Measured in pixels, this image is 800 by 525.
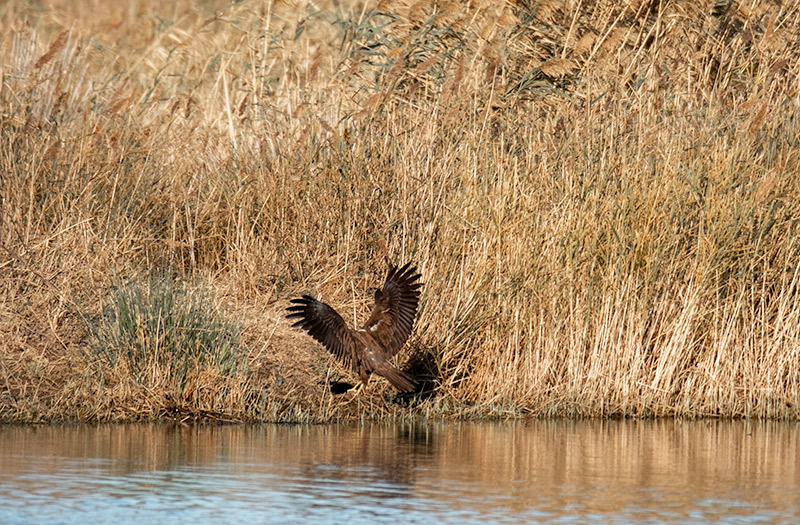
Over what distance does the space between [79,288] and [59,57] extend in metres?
3.46

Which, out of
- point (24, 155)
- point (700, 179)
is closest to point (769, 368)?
point (700, 179)

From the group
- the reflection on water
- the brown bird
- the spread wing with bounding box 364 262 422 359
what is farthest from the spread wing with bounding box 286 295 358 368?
the reflection on water

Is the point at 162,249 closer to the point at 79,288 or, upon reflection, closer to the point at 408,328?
the point at 79,288

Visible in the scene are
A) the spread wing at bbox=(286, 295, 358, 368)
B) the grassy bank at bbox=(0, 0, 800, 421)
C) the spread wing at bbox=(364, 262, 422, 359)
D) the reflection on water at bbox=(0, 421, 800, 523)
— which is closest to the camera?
the reflection on water at bbox=(0, 421, 800, 523)

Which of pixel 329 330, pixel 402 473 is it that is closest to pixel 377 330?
pixel 329 330

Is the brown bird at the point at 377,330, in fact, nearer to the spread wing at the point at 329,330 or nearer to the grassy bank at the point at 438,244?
the spread wing at the point at 329,330

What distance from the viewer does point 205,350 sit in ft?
28.5

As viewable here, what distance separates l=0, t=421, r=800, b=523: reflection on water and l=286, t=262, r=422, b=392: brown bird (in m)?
0.41

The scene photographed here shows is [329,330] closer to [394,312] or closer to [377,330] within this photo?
[377,330]

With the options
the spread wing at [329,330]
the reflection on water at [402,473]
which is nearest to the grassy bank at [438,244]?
the reflection on water at [402,473]

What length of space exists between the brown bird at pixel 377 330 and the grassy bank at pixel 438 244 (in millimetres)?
489

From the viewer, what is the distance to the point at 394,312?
884 centimetres

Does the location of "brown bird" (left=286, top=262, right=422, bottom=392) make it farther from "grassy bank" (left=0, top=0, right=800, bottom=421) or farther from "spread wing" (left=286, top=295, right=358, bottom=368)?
"grassy bank" (left=0, top=0, right=800, bottom=421)

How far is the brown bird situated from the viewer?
28.3ft
